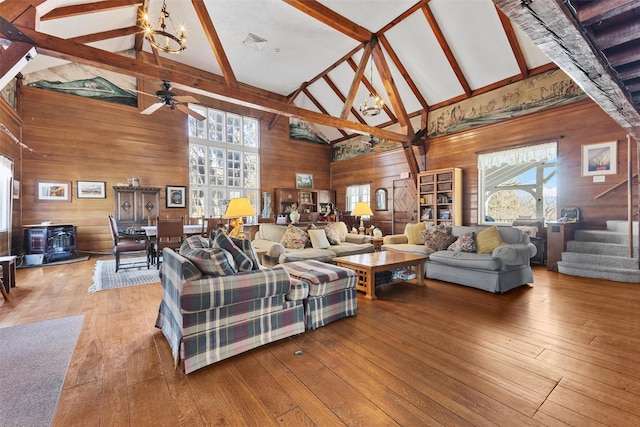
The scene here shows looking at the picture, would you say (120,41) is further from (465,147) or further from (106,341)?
(465,147)

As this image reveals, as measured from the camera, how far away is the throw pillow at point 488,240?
13.5 ft

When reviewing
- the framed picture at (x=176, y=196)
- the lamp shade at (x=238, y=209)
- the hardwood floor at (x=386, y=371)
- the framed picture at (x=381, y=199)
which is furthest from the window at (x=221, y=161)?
the hardwood floor at (x=386, y=371)

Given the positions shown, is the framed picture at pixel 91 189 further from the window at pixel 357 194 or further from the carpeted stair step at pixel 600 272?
the carpeted stair step at pixel 600 272

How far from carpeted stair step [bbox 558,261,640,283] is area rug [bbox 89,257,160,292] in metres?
6.75

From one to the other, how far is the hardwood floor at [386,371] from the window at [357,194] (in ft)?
21.8

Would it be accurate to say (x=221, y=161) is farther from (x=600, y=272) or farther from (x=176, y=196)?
(x=600, y=272)

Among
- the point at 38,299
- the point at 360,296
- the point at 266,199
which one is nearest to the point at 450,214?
the point at 360,296

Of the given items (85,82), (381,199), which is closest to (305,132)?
(381,199)

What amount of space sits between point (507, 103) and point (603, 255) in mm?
3568

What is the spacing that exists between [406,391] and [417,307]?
1.59 meters

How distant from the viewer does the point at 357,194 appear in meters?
10.0

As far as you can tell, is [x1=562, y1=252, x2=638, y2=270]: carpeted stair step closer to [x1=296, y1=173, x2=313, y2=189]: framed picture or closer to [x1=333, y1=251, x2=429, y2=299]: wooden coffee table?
[x1=333, y1=251, x2=429, y2=299]: wooden coffee table

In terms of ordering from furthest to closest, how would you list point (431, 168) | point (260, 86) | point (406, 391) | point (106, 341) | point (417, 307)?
point (260, 86)
point (431, 168)
point (417, 307)
point (106, 341)
point (406, 391)

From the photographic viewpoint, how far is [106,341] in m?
2.40
